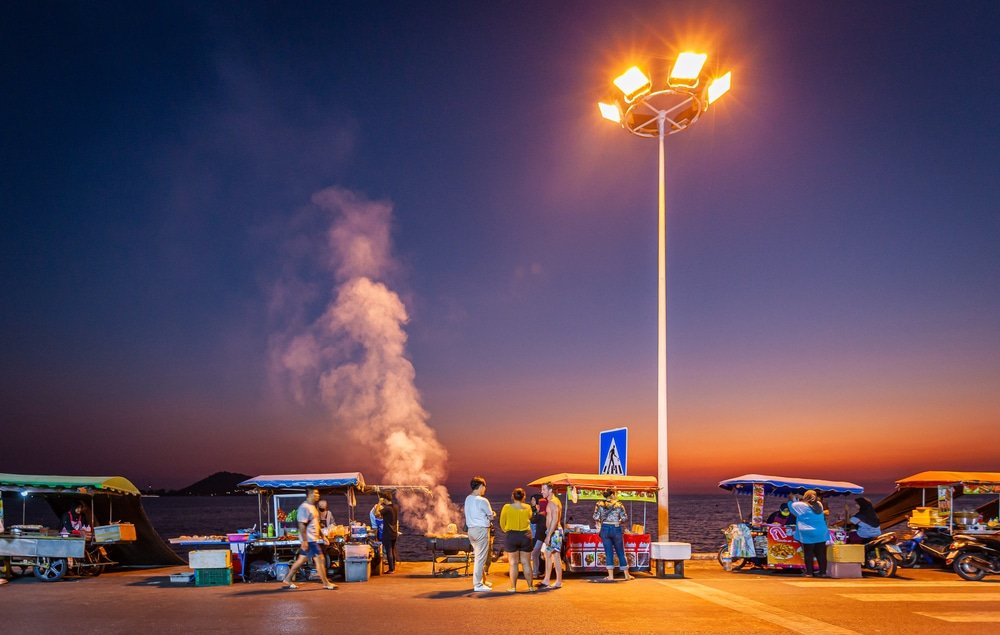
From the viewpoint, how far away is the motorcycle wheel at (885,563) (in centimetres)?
1498

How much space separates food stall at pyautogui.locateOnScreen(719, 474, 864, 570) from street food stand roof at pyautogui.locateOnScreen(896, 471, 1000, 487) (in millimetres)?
2197

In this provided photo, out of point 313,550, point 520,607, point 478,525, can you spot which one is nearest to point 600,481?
point 478,525

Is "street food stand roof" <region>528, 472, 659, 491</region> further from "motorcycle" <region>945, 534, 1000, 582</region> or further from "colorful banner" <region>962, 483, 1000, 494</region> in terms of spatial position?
"colorful banner" <region>962, 483, 1000, 494</region>

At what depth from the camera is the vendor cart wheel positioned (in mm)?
15125

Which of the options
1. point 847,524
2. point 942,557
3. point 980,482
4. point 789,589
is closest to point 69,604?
point 789,589

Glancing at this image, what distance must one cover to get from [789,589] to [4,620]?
40.0 ft

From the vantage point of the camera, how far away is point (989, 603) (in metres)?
11.4

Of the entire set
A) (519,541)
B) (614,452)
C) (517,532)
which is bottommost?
(519,541)

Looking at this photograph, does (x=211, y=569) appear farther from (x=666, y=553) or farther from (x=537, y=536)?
(x=666, y=553)

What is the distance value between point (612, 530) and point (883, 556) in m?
5.92

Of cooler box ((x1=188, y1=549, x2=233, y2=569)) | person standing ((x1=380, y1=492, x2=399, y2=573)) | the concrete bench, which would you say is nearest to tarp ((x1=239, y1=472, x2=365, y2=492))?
person standing ((x1=380, y1=492, x2=399, y2=573))

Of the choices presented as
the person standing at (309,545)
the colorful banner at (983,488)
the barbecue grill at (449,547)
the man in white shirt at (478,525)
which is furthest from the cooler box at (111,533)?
the colorful banner at (983,488)

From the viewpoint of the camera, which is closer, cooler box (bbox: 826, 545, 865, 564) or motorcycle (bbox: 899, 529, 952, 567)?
cooler box (bbox: 826, 545, 865, 564)

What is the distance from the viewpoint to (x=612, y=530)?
1412 centimetres
